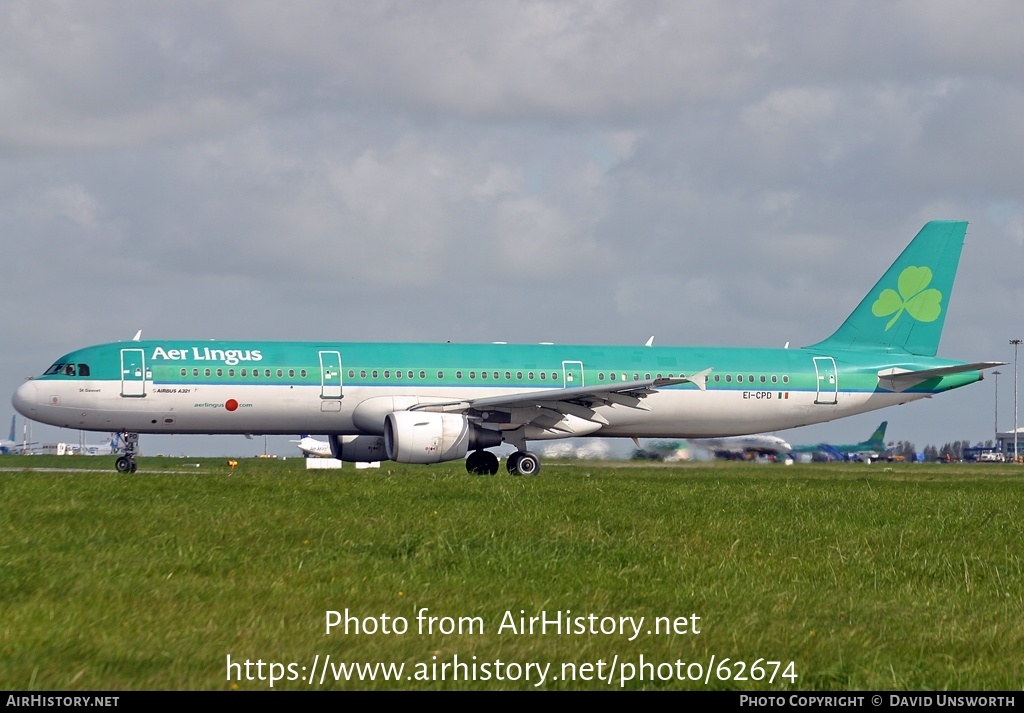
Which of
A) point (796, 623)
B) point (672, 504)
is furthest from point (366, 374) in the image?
point (796, 623)

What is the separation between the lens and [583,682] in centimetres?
946

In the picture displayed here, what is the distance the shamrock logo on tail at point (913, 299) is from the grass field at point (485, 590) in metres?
22.1

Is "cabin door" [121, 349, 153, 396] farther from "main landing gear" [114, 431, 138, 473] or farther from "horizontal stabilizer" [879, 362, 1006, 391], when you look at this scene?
"horizontal stabilizer" [879, 362, 1006, 391]

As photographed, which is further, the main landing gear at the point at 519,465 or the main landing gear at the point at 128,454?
the main landing gear at the point at 519,465

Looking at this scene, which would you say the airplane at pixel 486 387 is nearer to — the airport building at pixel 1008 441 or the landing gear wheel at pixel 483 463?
the landing gear wheel at pixel 483 463

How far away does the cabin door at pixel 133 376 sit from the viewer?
3306 centimetres

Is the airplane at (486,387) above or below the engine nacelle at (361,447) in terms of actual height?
above

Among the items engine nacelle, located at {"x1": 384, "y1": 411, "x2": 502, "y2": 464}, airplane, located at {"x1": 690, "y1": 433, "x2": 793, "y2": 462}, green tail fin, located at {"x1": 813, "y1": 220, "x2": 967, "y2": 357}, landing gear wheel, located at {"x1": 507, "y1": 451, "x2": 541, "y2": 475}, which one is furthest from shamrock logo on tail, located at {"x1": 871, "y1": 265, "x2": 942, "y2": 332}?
engine nacelle, located at {"x1": 384, "y1": 411, "x2": 502, "y2": 464}

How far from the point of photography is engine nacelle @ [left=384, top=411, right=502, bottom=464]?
1270 inches

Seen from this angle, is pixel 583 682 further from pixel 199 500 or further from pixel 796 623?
pixel 199 500

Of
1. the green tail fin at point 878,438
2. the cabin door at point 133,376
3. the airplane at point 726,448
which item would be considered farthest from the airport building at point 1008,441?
the cabin door at point 133,376

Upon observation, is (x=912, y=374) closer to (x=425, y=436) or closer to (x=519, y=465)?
(x=519, y=465)

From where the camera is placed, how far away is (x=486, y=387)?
3588cm

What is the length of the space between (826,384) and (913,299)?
542 cm
